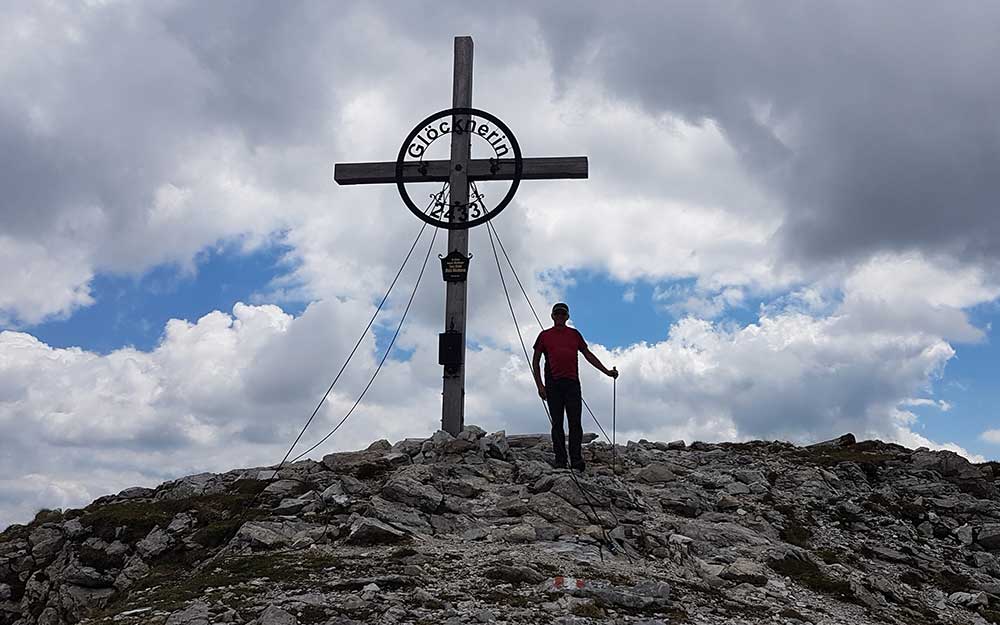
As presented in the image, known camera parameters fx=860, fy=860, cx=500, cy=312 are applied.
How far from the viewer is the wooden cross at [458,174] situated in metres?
17.0

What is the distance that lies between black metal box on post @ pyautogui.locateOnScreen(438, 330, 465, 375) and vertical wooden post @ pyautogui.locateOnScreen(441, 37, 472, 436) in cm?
6

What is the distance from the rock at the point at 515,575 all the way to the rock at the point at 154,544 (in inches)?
224

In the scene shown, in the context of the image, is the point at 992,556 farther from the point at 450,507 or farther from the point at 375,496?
the point at 375,496

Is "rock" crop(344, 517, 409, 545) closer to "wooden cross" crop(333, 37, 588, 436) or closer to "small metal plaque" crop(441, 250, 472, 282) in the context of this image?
"wooden cross" crop(333, 37, 588, 436)

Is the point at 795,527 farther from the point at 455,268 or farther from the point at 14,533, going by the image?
the point at 14,533

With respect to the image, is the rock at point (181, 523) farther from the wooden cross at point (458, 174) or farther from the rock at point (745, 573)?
the rock at point (745, 573)

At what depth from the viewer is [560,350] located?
14.9 metres

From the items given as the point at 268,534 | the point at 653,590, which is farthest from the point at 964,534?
the point at 268,534

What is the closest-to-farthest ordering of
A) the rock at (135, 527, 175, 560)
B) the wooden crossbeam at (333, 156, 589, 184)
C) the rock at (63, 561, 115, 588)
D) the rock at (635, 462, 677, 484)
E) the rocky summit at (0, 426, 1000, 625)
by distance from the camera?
the rocky summit at (0, 426, 1000, 625), the rock at (63, 561, 115, 588), the rock at (135, 527, 175, 560), the rock at (635, 462, 677, 484), the wooden crossbeam at (333, 156, 589, 184)

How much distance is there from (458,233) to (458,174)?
1.33m

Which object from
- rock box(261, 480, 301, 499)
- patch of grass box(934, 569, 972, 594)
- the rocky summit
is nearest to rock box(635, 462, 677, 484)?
the rocky summit

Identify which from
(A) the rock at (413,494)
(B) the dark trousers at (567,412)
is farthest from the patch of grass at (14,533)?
(B) the dark trousers at (567,412)

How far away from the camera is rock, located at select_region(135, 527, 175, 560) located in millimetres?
12719

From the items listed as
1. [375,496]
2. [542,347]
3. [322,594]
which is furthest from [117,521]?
[542,347]
